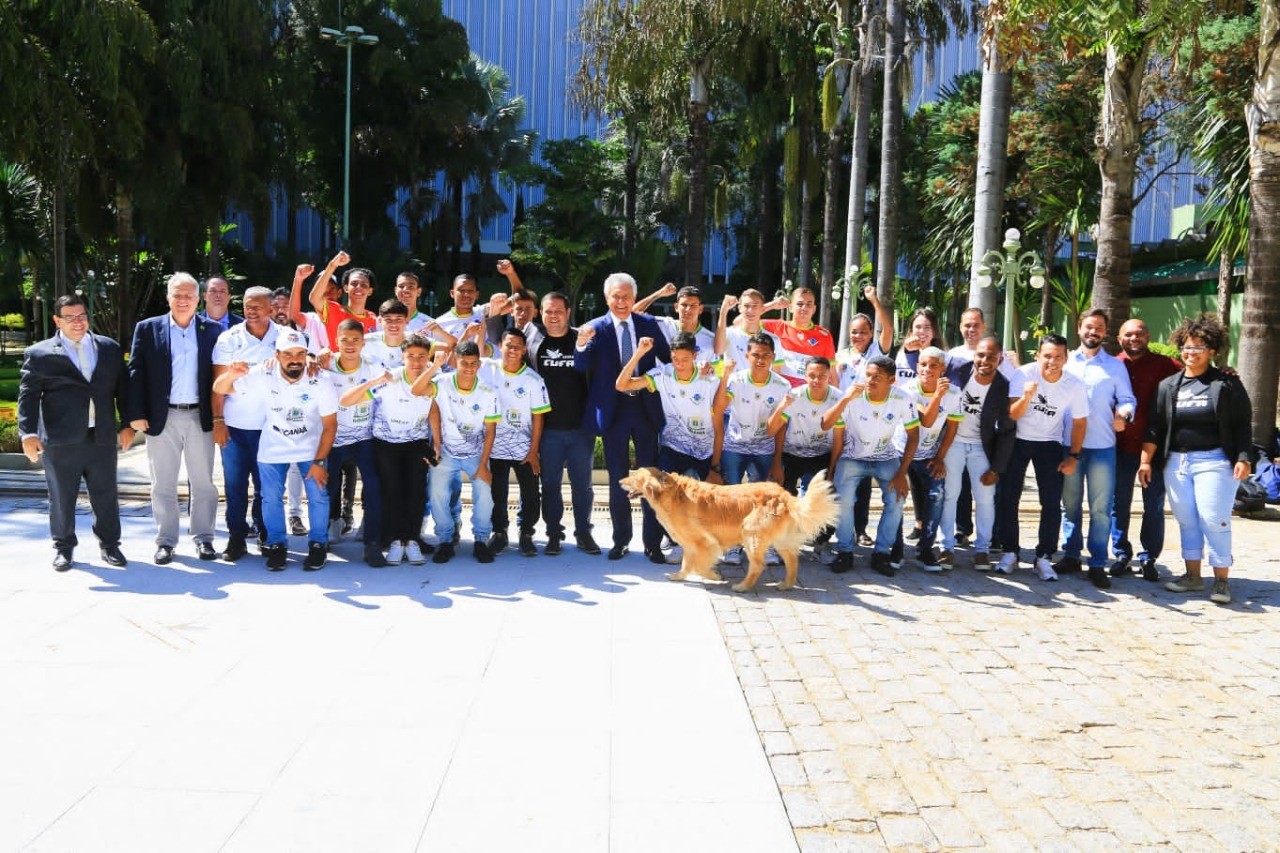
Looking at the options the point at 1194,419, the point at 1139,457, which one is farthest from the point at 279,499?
the point at 1194,419

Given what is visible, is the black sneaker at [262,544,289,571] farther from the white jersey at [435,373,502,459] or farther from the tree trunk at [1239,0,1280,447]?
the tree trunk at [1239,0,1280,447]

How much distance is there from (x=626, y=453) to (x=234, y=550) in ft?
9.36

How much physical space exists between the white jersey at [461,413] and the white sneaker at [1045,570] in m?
3.95

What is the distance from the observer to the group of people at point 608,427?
6.71m

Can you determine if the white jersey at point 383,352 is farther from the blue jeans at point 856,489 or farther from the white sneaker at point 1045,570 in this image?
the white sneaker at point 1045,570

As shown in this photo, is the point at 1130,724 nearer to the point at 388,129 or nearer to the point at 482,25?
the point at 388,129

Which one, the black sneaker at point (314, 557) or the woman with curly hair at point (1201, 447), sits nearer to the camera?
the woman with curly hair at point (1201, 447)

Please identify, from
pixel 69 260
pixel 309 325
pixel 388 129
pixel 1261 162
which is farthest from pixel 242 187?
pixel 1261 162

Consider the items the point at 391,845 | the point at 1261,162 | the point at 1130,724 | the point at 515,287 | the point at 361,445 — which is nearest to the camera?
the point at 391,845

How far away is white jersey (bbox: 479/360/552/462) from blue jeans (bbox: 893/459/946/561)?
269 cm

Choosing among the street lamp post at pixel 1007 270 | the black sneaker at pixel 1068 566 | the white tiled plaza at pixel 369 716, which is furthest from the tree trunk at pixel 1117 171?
the white tiled plaza at pixel 369 716

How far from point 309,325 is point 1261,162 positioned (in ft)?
31.1

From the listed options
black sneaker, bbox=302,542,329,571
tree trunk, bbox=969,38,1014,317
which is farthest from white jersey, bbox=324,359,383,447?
tree trunk, bbox=969,38,1014,317

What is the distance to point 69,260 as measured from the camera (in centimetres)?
2894
